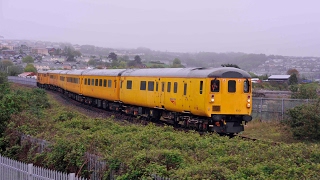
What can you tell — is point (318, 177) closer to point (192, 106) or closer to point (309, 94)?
point (192, 106)

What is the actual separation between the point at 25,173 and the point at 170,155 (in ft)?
11.7

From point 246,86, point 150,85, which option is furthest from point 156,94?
point 246,86

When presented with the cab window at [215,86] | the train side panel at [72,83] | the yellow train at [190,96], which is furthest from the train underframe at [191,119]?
the train side panel at [72,83]

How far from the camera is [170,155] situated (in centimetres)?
1077

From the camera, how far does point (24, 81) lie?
83.8 m

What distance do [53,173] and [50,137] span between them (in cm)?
462

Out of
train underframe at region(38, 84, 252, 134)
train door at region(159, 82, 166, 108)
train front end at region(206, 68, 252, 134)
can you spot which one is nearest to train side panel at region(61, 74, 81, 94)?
train underframe at region(38, 84, 252, 134)

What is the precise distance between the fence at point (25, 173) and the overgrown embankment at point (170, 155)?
111 cm

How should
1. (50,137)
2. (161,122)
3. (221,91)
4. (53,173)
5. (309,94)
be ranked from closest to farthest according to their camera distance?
(53,173)
(50,137)
(221,91)
(161,122)
(309,94)

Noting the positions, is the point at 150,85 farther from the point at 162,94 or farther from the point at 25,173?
the point at 25,173

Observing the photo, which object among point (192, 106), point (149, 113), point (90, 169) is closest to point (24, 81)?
point (149, 113)

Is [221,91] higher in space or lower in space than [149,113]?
higher

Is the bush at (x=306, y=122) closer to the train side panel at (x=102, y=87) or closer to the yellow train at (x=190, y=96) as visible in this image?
the yellow train at (x=190, y=96)

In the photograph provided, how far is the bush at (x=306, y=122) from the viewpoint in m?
22.0
